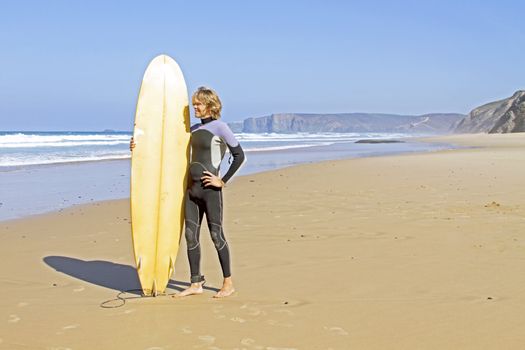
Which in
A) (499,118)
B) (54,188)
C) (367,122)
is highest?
(367,122)

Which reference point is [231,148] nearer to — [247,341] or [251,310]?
[251,310]

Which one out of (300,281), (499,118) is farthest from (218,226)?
(499,118)

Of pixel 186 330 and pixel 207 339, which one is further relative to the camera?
pixel 186 330

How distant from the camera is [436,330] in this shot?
326 cm

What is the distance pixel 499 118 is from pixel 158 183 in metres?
82.6

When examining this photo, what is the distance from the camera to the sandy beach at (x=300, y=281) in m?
3.22

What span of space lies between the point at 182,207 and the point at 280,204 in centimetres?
440

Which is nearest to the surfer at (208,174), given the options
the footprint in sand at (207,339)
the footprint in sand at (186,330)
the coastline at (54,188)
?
the footprint in sand at (186,330)

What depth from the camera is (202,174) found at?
4.01 m

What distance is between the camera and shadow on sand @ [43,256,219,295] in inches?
175

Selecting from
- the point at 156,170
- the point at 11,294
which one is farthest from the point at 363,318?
the point at 11,294

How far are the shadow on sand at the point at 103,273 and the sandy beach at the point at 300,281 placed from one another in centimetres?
2

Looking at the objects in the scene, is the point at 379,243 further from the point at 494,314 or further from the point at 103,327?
the point at 103,327

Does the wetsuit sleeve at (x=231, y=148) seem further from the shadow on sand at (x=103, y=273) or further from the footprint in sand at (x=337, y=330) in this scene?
the footprint in sand at (x=337, y=330)
